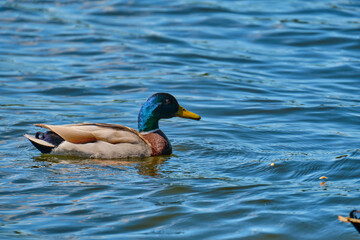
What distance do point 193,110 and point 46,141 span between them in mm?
3579

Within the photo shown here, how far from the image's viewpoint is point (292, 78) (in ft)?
49.2

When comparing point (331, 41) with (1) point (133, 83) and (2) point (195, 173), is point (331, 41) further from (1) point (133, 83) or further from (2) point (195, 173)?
(2) point (195, 173)

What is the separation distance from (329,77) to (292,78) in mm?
852

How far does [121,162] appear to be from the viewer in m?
9.48

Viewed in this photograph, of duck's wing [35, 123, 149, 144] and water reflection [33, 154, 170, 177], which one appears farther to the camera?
duck's wing [35, 123, 149, 144]

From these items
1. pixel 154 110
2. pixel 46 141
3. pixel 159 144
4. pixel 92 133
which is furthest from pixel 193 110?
pixel 46 141

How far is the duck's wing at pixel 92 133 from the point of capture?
959 centimetres

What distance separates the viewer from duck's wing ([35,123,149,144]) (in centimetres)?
959

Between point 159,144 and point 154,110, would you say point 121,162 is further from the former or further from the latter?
point 154,110

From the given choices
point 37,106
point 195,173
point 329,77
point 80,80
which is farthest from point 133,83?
point 195,173

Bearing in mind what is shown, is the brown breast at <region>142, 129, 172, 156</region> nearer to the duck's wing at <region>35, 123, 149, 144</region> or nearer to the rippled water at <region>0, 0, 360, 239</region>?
the rippled water at <region>0, 0, 360, 239</region>

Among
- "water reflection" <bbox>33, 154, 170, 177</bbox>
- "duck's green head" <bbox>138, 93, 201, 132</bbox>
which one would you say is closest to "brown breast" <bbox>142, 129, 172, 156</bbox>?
"water reflection" <bbox>33, 154, 170, 177</bbox>

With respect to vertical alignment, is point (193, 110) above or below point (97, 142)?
below

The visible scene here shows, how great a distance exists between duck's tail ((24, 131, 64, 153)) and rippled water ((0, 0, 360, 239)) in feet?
0.53
